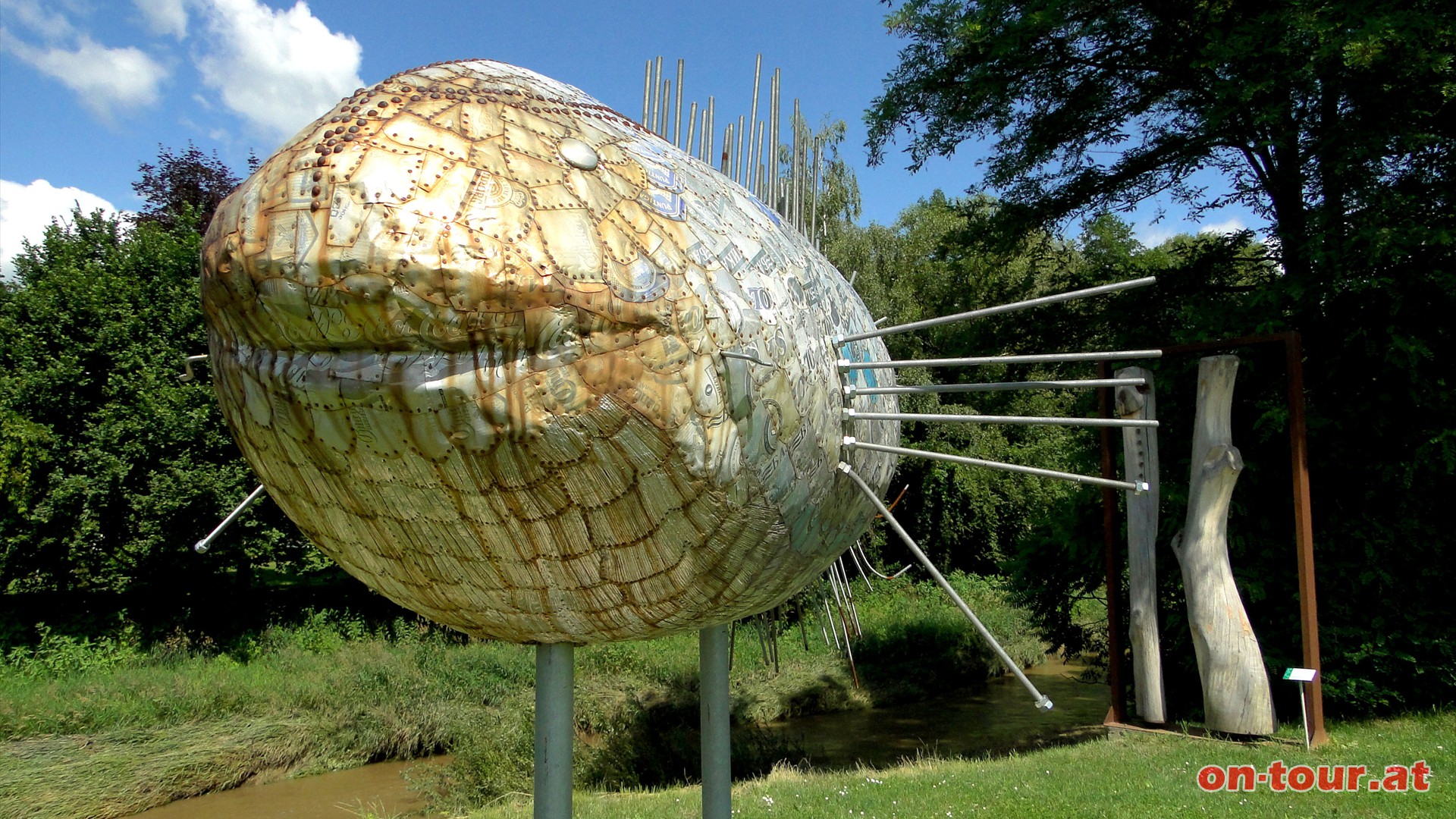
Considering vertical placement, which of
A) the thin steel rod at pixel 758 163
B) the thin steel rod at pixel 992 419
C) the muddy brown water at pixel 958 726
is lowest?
the muddy brown water at pixel 958 726

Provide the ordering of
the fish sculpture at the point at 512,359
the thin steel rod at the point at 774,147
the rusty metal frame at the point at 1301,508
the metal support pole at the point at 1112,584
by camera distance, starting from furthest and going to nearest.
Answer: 1. the metal support pole at the point at 1112,584
2. the rusty metal frame at the point at 1301,508
3. the thin steel rod at the point at 774,147
4. the fish sculpture at the point at 512,359

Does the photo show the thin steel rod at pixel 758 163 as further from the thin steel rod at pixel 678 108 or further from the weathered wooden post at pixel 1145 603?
the weathered wooden post at pixel 1145 603

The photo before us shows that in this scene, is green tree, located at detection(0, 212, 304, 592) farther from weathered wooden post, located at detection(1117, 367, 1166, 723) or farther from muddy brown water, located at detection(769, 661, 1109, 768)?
weathered wooden post, located at detection(1117, 367, 1166, 723)

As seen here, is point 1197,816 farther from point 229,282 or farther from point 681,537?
point 229,282

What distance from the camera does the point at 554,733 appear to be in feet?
6.36

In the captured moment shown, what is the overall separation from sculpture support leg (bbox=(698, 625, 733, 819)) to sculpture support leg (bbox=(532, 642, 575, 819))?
0.61 metres

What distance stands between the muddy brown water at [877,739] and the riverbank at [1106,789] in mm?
2152

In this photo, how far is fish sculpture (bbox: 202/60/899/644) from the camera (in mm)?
1457

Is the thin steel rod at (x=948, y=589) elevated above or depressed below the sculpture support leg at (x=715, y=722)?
above

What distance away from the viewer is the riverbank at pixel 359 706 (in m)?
8.36

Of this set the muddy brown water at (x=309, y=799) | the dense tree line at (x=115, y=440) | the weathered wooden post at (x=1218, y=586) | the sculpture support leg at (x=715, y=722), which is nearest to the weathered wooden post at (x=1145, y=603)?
the weathered wooden post at (x=1218, y=586)

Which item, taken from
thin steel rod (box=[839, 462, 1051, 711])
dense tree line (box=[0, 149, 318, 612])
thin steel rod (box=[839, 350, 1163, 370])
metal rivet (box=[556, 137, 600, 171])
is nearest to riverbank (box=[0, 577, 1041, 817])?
dense tree line (box=[0, 149, 318, 612])

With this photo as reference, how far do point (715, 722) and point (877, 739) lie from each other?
887 cm

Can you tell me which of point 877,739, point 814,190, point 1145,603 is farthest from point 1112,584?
point 877,739
